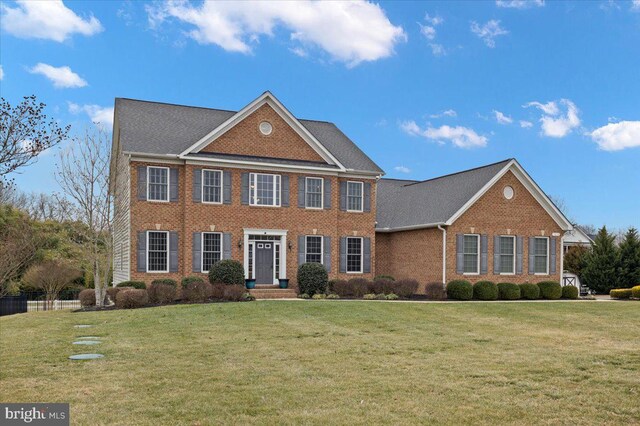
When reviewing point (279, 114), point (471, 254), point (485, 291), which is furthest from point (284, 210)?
point (485, 291)

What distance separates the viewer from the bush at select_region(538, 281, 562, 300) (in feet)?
95.7

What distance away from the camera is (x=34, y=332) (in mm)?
16016

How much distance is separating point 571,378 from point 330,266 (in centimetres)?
1959

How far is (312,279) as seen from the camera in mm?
26688

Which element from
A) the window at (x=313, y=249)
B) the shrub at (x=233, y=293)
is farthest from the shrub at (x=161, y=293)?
the window at (x=313, y=249)

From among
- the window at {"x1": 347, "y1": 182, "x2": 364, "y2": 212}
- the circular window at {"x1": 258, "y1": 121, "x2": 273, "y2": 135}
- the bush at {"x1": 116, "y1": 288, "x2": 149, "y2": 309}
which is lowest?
the bush at {"x1": 116, "y1": 288, "x2": 149, "y2": 309}

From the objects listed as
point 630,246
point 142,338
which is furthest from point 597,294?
point 142,338

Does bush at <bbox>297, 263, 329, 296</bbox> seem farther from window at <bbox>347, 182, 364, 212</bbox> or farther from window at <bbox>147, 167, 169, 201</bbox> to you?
window at <bbox>147, 167, 169, 201</bbox>

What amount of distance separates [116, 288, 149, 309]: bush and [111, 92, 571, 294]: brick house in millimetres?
3737

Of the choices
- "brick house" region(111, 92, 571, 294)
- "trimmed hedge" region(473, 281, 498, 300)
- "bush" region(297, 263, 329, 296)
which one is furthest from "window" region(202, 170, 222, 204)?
"trimmed hedge" region(473, 281, 498, 300)

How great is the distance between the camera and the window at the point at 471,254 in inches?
1138

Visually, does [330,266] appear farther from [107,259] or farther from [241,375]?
[241,375]

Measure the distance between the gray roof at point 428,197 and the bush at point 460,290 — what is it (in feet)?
10.3

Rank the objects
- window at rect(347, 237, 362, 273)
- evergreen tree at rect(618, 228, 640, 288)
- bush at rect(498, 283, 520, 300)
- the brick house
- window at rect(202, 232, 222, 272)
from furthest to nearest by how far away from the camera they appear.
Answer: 1. evergreen tree at rect(618, 228, 640, 288)
2. window at rect(347, 237, 362, 273)
3. bush at rect(498, 283, 520, 300)
4. window at rect(202, 232, 222, 272)
5. the brick house
